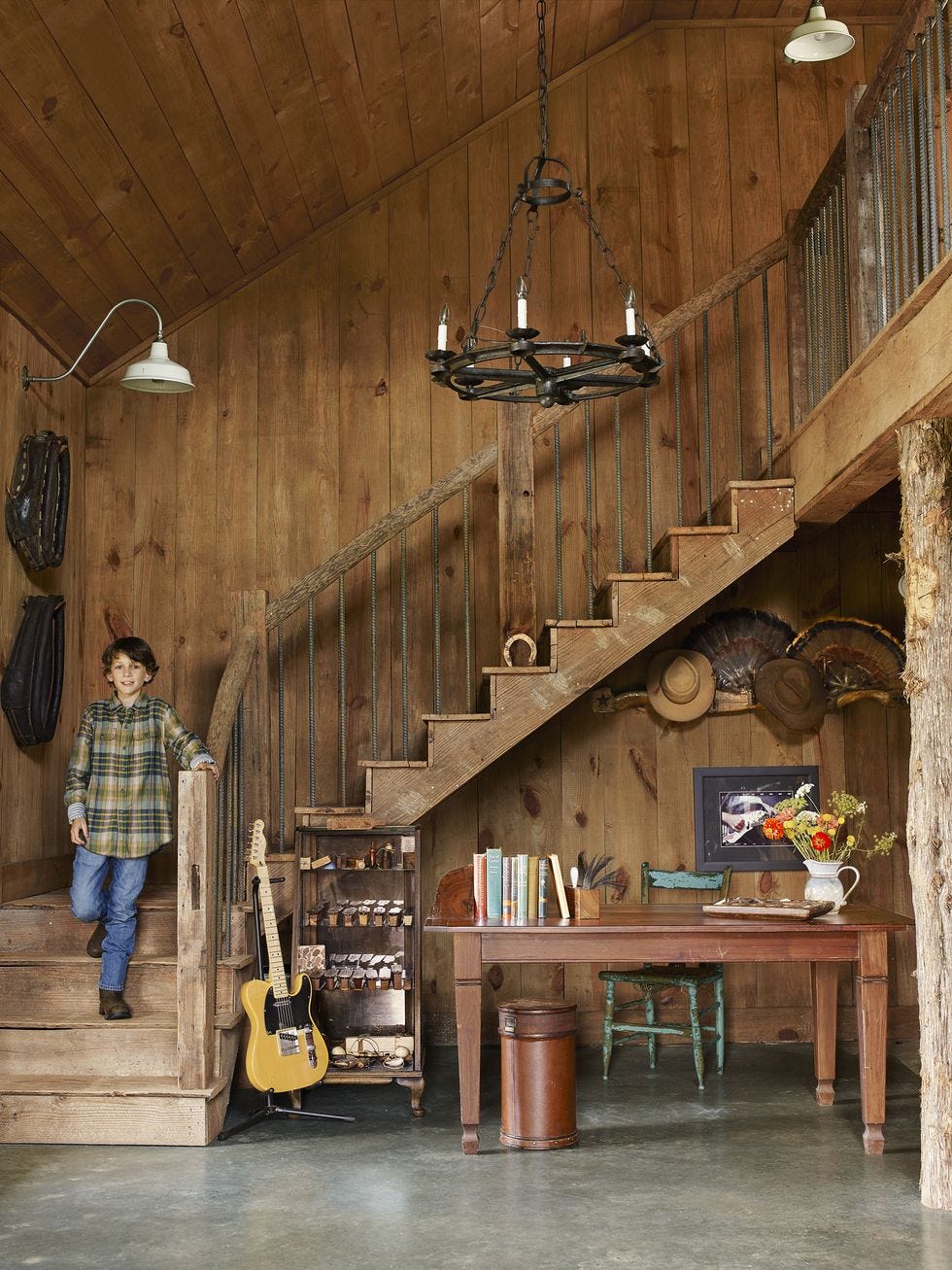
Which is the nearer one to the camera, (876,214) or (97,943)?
(876,214)

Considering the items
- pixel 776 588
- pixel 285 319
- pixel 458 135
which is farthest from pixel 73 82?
pixel 776 588

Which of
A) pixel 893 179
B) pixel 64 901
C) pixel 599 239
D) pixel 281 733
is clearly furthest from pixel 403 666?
pixel 599 239

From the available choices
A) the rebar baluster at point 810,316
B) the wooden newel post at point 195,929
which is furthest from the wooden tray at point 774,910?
the rebar baluster at point 810,316

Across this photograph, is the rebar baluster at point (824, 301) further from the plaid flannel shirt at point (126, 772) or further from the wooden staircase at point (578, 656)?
the plaid flannel shirt at point (126, 772)

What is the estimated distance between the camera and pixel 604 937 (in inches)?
185

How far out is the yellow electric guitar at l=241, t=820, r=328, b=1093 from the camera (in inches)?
196

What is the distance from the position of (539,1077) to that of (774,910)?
42.6 inches

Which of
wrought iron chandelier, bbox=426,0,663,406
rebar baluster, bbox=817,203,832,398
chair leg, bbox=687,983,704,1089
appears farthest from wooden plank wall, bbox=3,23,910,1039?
wrought iron chandelier, bbox=426,0,663,406

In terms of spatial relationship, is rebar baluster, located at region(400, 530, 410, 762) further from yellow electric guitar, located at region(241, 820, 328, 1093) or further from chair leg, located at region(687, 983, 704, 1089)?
chair leg, located at region(687, 983, 704, 1089)

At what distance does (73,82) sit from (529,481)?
2.40 metres

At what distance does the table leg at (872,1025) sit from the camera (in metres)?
4.63

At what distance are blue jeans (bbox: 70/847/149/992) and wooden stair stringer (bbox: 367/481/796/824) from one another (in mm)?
1032

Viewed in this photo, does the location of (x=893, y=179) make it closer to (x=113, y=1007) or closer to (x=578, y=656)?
(x=578, y=656)

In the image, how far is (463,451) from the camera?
21.5 feet
